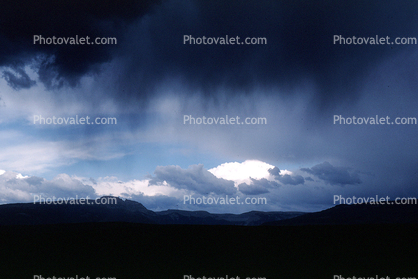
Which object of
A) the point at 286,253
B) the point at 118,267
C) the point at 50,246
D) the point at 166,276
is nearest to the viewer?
the point at 166,276

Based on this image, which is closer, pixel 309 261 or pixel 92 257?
pixel 309 261

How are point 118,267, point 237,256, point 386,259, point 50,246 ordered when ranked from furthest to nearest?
point 50,246
point 237,256
point 386,259
point 118,267

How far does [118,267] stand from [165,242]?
20.3 metres

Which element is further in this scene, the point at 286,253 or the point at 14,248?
the point at 14,248

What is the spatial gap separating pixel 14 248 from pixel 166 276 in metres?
31.0

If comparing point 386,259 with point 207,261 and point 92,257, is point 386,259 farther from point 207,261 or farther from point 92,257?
point 92,257

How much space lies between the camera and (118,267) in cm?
2923

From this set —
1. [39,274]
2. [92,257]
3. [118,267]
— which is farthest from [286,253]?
[39,274]

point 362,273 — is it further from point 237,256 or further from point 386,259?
point 237,256

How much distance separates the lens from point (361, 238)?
48031 millimetres

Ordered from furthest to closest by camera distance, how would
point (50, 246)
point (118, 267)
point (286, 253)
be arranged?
point (50, 246) → point (286, 253) → point (118, 267)

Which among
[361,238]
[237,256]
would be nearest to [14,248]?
[237,256]

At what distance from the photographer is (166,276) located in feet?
83.0

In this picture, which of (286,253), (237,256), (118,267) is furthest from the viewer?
(286,253)
